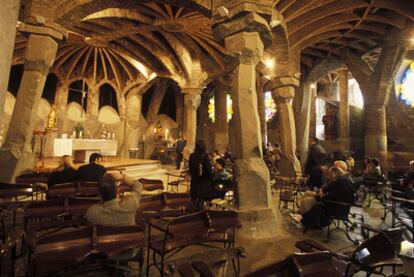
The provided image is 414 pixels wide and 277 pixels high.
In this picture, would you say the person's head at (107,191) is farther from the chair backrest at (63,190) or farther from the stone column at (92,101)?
the stone column at (92,101)

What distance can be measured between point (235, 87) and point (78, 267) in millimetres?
3591

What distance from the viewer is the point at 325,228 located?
458 cm

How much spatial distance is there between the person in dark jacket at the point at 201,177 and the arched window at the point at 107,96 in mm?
13082

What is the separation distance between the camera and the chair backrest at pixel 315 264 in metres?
1.56

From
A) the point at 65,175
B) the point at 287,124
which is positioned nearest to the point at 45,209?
the point at 65,175

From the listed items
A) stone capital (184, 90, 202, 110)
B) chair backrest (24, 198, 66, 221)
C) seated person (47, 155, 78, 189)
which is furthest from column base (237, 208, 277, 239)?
stone capital (184, 90, 202, 110)

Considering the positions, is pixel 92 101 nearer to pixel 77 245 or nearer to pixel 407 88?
pixel 77 245

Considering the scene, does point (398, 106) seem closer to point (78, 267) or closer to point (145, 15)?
point (145, 15)

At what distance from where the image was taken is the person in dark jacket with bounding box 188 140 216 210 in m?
4.83

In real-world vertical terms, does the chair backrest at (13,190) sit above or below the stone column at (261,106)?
below

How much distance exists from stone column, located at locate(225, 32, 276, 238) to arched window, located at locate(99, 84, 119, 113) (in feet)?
44.8

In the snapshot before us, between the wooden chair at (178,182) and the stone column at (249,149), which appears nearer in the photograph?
the stone column at (249,149)

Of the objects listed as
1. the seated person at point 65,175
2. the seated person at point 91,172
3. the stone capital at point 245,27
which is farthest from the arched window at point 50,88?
the stone capital at point 245,27

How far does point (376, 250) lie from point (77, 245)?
268 cm
